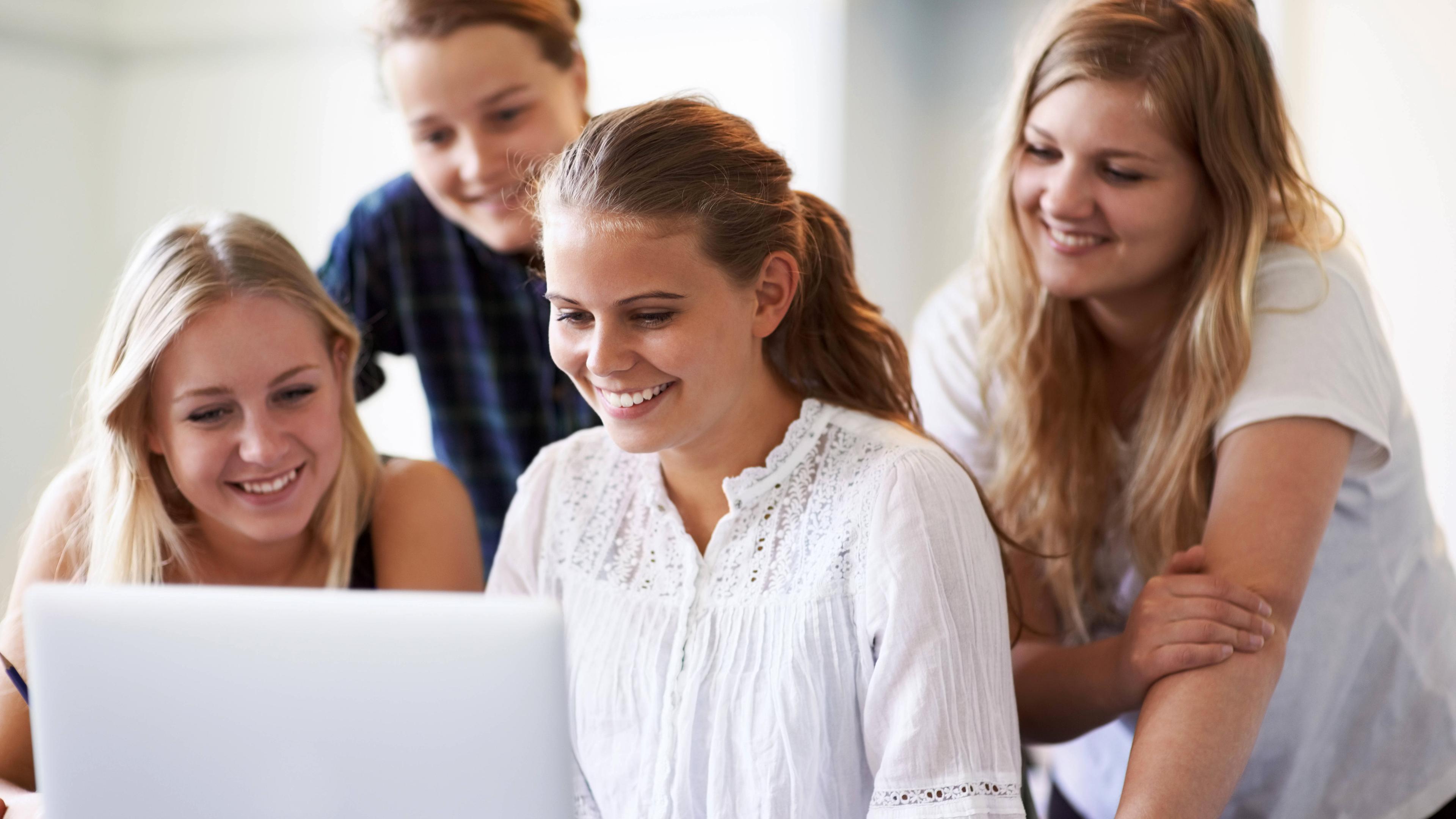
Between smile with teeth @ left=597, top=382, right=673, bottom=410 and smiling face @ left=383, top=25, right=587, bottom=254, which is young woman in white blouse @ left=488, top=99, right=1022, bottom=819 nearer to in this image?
smile with teeth @ left=597, top=382, right=673, bottom=410

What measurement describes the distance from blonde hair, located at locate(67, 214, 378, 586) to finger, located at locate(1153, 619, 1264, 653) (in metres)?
1.03

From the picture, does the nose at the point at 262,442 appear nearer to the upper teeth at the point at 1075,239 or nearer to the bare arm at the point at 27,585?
the bare arm at the point at 27,585

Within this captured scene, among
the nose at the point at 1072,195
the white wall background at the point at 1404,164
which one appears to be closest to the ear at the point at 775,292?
the nose at the point at 1072,195

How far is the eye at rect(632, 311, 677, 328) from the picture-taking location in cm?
124

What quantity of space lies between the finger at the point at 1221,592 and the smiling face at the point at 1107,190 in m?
0.39

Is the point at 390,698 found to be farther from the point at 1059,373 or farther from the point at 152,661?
the point at 1059,373

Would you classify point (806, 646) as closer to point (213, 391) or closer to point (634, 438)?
point (634, 438)

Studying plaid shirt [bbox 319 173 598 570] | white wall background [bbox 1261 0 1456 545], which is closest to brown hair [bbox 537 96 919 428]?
plaid shirt [bbox 319 173 598 570]

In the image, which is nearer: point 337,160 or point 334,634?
point 334,634

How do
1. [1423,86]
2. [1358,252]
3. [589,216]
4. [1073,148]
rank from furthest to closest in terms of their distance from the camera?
[1423,86], [1358,252], [1073,148], [589,216]

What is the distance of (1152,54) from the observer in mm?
1445

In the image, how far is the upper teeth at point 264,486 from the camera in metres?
1.56

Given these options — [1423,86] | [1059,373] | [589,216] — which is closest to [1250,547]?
[1059,373]

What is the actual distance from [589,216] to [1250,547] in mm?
795
